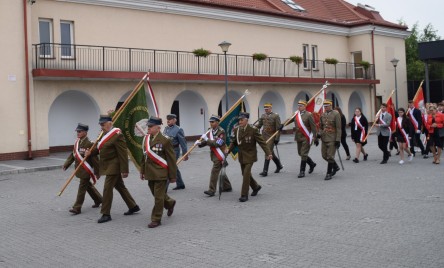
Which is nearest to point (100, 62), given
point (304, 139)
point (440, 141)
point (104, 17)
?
point (104, 17)

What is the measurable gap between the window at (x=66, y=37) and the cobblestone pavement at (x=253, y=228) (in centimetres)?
1059

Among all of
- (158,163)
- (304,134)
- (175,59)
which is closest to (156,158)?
(158,163)

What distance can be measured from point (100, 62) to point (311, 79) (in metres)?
14.5

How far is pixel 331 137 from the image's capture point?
14609 mm

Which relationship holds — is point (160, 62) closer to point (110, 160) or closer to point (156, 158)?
point (110, 160)

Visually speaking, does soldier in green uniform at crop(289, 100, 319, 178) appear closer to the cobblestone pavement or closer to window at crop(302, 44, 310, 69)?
the cobblestone pavement

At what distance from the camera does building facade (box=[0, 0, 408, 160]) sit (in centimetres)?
2192

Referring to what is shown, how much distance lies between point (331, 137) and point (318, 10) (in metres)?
27.3

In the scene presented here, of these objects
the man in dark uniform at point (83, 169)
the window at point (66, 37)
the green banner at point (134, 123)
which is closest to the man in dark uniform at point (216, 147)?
the green banner at point (134, 123)

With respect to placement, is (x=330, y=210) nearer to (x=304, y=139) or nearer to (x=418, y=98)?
(x=304, y=139)

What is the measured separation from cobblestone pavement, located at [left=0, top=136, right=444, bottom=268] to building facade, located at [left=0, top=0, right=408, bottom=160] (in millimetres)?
8530

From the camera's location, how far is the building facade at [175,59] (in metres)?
21.9

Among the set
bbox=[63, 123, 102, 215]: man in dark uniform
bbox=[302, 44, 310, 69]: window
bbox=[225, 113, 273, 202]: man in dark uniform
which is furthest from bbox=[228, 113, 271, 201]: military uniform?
bbox=[302, 44, 310, 69]: window

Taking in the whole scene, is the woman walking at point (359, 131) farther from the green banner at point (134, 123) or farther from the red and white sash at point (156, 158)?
the red and white sash at point (156, 158)
